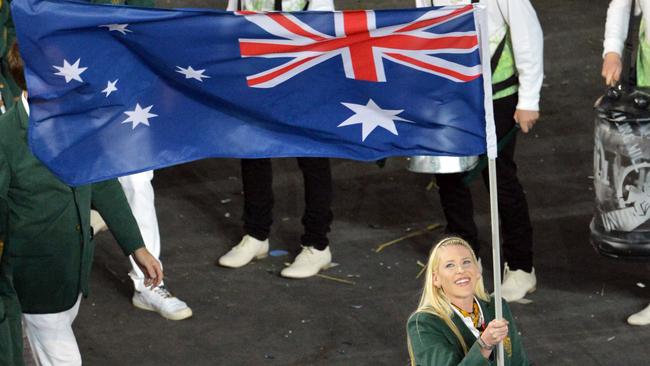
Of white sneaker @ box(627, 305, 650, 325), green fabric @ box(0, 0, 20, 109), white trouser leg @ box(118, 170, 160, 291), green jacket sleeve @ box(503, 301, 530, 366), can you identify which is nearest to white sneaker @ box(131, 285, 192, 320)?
white trouser leg @ box(118, 170, 160, 291)

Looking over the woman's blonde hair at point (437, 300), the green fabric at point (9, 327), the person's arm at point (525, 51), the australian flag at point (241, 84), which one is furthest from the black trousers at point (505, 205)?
the green fabric at point (9, 327)

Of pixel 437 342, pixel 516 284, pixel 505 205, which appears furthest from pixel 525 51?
pixel 437 342

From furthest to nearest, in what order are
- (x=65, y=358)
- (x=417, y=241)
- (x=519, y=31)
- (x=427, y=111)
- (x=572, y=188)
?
(x=572, y=188)
(x=417, y=241)
(x=519, y=31)
(x=65, y=358)
(x=427, y=111)

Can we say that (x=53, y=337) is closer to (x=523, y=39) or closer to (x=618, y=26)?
(x=523, y=39)

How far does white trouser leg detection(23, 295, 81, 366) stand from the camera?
675cm

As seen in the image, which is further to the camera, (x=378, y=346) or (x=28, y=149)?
(x=378, y=346)

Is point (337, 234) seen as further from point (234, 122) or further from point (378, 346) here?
point (234, 122)

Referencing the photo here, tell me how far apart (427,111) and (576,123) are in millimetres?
5819

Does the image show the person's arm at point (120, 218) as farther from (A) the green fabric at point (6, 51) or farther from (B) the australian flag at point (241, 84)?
(B) the australian flag at point (241, 84)

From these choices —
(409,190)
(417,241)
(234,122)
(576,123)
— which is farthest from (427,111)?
(576,123)

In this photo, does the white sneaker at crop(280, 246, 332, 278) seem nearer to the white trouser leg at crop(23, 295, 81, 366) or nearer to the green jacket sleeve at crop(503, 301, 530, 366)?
the white trouser leg at crop(23, 295, 81, 366)

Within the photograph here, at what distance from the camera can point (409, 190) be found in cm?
1038

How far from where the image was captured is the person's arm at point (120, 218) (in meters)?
6.80

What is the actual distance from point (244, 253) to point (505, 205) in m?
1.72
